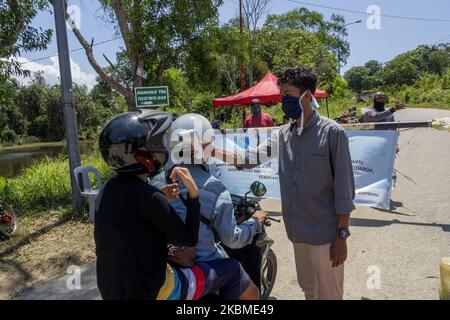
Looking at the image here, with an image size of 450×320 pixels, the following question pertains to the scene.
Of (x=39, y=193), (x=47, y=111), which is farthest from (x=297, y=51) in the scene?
(x=47, y=111)

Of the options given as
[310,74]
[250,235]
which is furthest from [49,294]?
[310,74]

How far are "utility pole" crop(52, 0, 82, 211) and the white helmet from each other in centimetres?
460

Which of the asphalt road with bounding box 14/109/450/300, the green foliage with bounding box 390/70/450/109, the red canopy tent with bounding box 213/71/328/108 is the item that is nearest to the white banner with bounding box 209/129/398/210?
the asphalt road with bounding box 14/109/450/300

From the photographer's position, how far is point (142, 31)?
330 inches

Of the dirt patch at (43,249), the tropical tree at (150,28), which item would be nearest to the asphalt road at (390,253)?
the dirt patch at (43,249)

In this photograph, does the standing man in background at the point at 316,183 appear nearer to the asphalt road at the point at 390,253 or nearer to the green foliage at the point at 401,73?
the asphalt road at the point at 390,253

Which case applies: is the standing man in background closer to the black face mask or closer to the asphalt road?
the asphalt road

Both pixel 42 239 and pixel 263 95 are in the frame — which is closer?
pixel 42 239

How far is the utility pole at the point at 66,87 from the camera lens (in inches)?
248

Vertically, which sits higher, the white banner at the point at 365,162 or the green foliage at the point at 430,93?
the green foliage at the point at 430,93

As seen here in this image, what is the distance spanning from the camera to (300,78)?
2578 millimetres

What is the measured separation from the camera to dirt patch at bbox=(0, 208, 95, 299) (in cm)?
455

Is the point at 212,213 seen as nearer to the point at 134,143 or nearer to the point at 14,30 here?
the point at 134,143

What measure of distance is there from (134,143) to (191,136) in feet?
1.70
